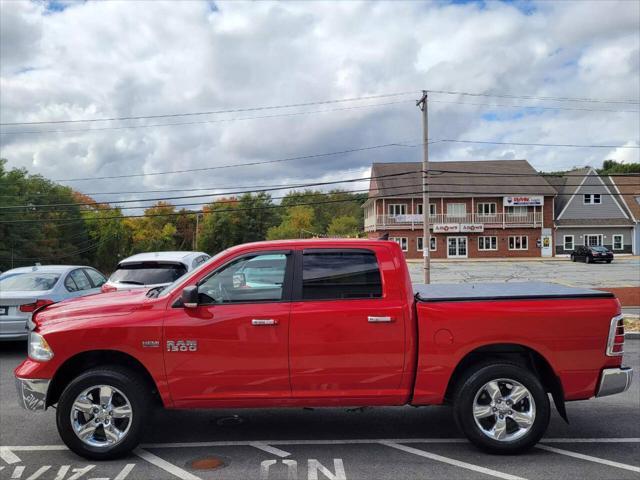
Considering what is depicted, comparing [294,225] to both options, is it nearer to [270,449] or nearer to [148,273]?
[148,273]

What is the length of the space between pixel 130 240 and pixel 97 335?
8647cm

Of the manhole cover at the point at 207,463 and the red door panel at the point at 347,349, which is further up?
the red door panel at the point at 347,349

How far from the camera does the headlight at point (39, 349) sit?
14.9ft

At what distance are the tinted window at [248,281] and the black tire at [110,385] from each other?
3.15ft

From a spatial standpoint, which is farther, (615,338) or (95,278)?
(95,278)

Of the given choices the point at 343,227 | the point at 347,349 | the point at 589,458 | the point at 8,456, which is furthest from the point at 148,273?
the point at 343,227

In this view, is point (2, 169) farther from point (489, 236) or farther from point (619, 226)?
point (619, 226)

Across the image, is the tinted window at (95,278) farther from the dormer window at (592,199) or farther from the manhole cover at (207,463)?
the dormer window at (592,199)

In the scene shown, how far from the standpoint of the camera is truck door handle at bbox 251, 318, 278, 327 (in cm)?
452

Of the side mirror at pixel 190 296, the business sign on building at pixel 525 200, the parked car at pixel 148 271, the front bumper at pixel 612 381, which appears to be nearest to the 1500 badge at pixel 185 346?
the side mirror at pixel 190 296

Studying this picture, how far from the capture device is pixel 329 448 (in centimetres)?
479

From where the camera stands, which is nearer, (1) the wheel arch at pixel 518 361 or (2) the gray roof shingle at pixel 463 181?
(1) the wheel arch at pixel 518 361

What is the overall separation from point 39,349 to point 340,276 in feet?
8.91

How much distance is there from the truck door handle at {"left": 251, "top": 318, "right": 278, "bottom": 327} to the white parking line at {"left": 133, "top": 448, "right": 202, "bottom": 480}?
1283 mm
